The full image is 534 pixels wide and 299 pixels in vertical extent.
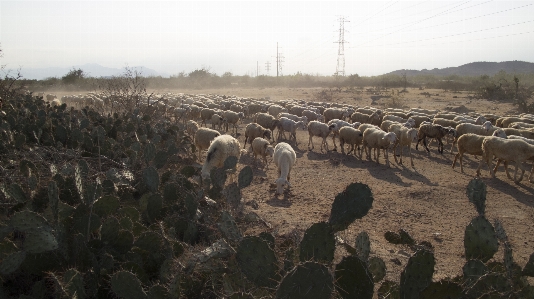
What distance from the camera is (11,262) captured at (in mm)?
3109

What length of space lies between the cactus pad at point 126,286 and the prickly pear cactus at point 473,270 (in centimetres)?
259

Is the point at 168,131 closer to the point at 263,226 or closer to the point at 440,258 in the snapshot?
the point at 263,226

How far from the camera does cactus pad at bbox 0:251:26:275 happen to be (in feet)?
10.1

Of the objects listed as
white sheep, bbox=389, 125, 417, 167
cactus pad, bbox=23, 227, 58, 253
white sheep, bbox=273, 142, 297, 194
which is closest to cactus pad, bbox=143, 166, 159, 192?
cactus pad, bbox=23, 227, 58, 253

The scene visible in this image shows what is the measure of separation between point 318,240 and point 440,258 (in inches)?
186

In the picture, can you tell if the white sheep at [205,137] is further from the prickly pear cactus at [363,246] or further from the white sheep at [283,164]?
the prickly pear cactus at [363,246]

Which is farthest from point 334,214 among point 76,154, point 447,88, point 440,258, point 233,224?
point 447,88

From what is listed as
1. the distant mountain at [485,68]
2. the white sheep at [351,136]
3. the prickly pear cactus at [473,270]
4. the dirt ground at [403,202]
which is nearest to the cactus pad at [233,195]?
the dirt ground at [403,202]

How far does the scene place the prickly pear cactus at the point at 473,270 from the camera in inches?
112

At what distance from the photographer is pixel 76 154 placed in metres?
7.46

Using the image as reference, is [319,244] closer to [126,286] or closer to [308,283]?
[308,283]

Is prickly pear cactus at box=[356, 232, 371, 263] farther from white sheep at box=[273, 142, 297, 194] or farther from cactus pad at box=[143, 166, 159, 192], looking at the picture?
white sheep at box=[273, 142, 297, 194]

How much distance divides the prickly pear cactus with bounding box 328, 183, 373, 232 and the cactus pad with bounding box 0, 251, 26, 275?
2.74 m

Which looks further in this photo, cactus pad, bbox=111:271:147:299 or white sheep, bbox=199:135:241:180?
white sheep, bbox=199:135:241:180
